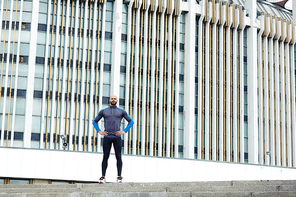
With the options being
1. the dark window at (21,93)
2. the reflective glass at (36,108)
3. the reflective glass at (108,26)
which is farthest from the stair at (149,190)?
the reflective glass at (108,26)

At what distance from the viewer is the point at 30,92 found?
3409cm

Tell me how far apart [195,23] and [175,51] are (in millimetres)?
2906

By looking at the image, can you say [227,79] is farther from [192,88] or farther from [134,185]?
[134,185]

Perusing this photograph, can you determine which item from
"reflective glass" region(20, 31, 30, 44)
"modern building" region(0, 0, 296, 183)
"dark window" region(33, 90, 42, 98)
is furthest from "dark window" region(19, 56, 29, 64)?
"dark window" region(33, 90, 42, 98)

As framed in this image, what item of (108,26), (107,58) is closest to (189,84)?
(107,58)

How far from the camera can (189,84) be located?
125 feet

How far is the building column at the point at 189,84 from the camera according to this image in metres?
37.5

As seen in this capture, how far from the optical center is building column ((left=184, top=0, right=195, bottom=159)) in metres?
37.5

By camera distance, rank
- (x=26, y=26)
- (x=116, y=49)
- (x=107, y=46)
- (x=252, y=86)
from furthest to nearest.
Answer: (x=252, y=86) → (x=107, y=46) → (x=116, y=49) → (x=26, y=26)

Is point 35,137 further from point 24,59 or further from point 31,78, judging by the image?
point 24,59

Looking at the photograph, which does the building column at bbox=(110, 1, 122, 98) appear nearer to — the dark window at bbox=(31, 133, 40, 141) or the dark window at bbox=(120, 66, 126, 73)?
the dark window at bbox=(120, 66, 126, 73)

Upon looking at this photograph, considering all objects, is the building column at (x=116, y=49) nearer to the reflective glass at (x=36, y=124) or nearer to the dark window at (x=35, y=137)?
the reflective glass at (x=36, y=124)

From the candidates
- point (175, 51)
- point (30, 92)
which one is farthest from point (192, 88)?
point (30, 92)

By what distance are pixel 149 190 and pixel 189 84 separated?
2727 cm
